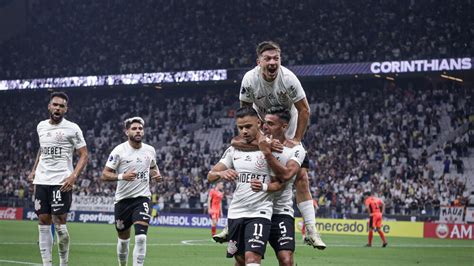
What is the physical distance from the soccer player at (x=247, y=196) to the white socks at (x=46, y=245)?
15.6 ft

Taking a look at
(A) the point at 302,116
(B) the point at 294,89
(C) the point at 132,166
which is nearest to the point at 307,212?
(A) the point at 302,116

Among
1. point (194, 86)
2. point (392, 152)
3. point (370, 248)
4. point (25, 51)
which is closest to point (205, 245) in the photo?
point (370, 248)

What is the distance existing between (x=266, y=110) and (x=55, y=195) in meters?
4.93

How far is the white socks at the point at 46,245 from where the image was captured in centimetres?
1454

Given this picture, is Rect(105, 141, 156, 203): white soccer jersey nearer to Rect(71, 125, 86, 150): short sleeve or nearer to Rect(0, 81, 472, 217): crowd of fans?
Rect(71, 125, 86, 150): short sleeve

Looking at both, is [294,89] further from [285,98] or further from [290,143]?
[290,143]

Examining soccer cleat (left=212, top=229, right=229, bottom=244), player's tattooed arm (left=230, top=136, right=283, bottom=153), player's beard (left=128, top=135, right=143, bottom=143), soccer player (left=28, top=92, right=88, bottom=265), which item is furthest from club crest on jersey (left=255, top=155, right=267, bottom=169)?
player's beard (left=128, top=135, right=143, bottom=143)

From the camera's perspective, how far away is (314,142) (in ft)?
178

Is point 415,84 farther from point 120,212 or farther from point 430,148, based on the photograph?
point 120,212

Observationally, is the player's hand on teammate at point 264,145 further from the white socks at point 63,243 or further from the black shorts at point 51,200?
the black shorts at point 51,200

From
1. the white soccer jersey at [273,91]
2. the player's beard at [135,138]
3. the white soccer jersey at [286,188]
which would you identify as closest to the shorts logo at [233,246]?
the white soccer jersey at [286,188]

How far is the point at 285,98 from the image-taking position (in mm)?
11906

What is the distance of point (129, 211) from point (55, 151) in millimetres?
1701

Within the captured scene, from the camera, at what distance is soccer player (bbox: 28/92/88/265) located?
49.7ft
